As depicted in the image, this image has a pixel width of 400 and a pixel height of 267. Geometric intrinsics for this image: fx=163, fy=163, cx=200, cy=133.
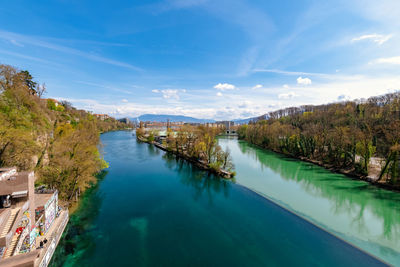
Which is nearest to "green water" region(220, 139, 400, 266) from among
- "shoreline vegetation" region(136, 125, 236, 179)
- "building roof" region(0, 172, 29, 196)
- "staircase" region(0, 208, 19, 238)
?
"shoreline vegetation" region(136, 125, 236, 179)

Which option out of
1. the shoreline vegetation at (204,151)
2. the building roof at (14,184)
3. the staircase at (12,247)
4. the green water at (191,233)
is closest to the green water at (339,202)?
Result: the green water at (191,233)

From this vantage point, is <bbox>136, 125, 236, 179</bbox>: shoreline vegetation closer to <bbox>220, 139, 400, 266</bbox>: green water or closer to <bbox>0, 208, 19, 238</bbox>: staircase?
<bbox>220, 139, 400, 266</bbox>: green water

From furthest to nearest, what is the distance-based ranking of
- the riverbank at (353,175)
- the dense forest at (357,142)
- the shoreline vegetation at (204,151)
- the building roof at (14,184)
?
1. the shoreline vegetation at (204,151)
2. the dense forest at (357,142)
3. the riverbank at (353,175)
4. the building roof at (14,184)

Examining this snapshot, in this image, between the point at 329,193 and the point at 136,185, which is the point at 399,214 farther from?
the point at 136,185

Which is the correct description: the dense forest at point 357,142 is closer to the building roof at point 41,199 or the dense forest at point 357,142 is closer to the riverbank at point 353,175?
the riverbank at point 353,175

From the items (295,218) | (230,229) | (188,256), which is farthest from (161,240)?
(295,218)

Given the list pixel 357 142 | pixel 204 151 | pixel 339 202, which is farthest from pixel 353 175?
pixel 204 151

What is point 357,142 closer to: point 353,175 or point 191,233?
point 353,175
